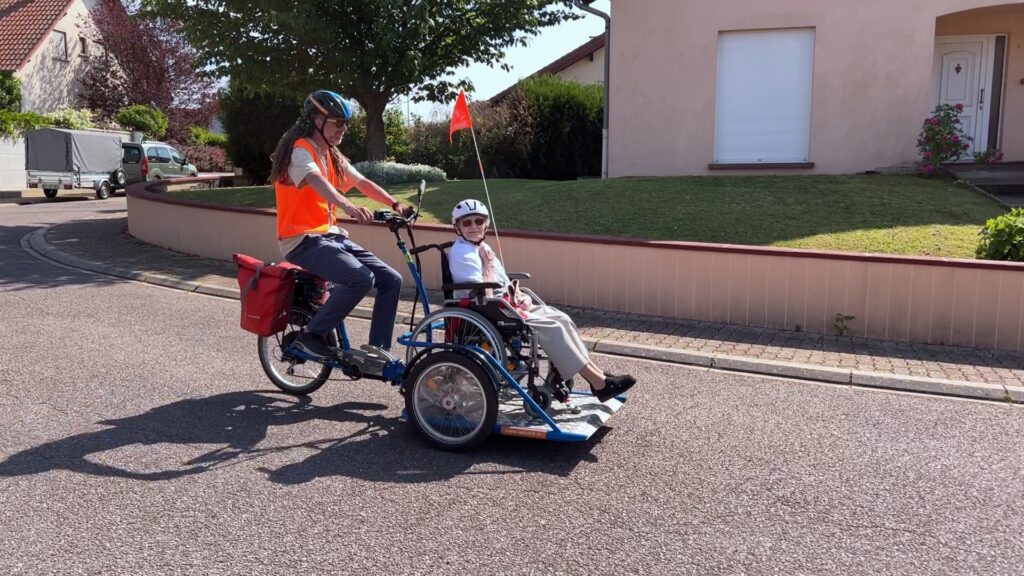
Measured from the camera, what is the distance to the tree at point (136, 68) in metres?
34.9

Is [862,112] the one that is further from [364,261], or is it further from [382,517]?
[382,517]

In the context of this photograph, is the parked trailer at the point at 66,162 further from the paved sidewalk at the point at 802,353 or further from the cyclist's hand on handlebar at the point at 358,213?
the cyclist's hand on handlebar at the point at 358,213

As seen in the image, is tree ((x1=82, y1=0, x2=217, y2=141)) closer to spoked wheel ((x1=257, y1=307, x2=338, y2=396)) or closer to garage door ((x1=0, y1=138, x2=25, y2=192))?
garage door ((x1=0, y1=138, x2=25, y2=192))

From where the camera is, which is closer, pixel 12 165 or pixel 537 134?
pixel 537 134

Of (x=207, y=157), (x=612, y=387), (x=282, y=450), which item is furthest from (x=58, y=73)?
(x=612, y=387)

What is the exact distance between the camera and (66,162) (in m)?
26.2

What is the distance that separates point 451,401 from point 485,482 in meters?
0.62

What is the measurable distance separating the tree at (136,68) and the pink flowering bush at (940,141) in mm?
28247

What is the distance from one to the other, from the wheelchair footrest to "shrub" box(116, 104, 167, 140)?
104 feet

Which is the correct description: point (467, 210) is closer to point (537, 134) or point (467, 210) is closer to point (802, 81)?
point (802, 81)

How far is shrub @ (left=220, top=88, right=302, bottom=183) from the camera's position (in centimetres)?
2589

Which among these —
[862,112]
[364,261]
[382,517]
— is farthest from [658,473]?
[862,112]

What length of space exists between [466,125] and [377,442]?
275 centimetres

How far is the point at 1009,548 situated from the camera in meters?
3.84
